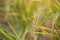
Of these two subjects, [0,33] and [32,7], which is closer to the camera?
[0,33]

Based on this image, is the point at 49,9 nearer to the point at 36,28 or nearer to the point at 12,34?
the point at 36,28

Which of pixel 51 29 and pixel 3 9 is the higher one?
pixel 3 9

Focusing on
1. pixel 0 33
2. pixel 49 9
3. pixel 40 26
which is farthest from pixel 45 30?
pixel 0 33

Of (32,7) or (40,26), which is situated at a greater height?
(32,7)

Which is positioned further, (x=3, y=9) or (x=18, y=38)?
(x=3, y=9)

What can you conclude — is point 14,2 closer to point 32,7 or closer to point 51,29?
point 32,7

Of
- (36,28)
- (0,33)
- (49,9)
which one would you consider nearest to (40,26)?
(36,28)

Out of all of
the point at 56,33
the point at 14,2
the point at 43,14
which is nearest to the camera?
the point at 56,33

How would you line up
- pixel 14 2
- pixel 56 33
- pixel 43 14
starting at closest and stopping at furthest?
pixel 56 33
pixel 43 14
pixel 14 2
